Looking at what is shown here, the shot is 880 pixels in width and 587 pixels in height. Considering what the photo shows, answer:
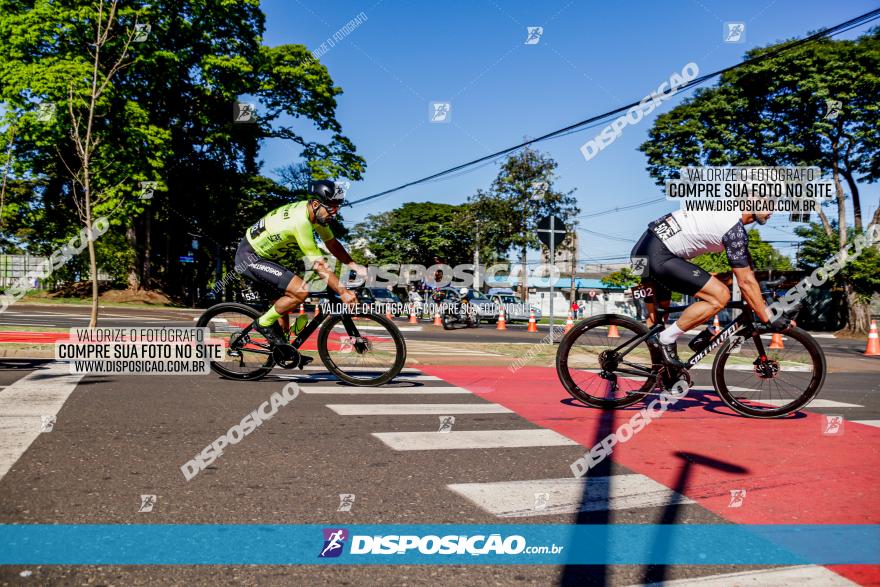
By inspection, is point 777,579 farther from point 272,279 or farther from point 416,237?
point 416,237

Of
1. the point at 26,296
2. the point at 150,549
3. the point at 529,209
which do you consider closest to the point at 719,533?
the point at 150,549

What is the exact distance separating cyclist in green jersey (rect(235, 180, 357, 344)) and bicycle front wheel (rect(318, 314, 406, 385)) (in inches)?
12.5

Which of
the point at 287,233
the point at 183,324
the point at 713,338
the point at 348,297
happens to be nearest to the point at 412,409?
the point at 348,297

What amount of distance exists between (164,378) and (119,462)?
135 inches

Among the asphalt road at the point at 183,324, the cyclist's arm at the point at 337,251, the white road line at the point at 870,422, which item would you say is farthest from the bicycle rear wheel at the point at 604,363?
the asphalt road at the point at 183,324

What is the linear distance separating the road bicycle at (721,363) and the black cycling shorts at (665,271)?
14 centimetres

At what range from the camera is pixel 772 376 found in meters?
5.80

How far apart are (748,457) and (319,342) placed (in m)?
4.11

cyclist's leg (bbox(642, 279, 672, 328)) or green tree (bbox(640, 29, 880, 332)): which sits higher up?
green tree (bbox(640, 29, 880, 332))

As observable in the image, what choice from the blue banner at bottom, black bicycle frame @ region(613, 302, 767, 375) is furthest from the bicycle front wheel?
the blue banner at bottom

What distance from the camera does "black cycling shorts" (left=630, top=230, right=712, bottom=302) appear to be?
216 inches

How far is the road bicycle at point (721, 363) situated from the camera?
5691 mm

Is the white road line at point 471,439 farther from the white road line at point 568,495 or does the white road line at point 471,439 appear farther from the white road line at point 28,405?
the white road line at point 28,405

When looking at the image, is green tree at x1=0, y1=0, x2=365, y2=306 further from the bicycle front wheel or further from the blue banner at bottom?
the blue banner at bottom
